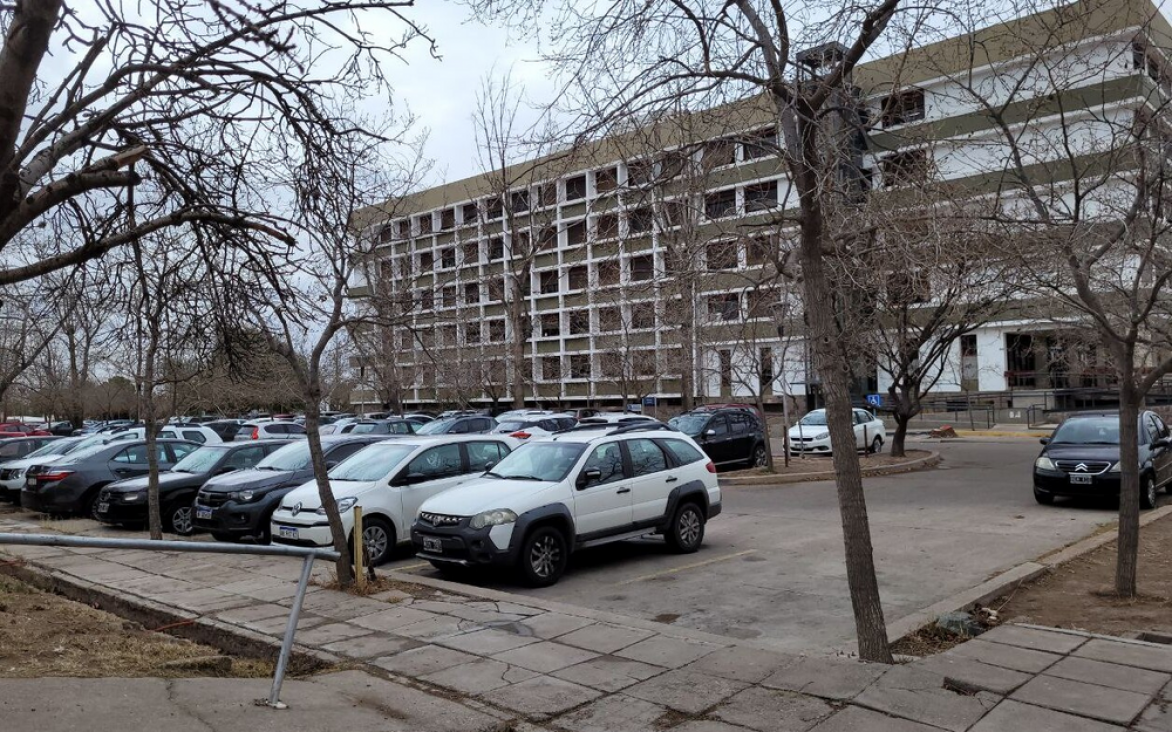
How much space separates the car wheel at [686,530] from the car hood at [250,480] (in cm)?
585

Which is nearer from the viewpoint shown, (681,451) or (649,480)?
(649,480)

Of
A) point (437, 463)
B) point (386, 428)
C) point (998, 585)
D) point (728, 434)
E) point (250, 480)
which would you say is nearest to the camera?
point (998, 585)

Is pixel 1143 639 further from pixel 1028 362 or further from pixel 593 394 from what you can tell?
pixel 593 394

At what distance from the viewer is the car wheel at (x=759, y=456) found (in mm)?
24578

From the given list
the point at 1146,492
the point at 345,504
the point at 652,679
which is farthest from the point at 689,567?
the point at 1146,492

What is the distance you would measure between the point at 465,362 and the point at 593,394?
14860mm

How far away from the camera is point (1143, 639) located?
7.02 meters

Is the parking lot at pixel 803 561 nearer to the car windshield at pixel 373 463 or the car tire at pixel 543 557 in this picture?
the car tire at pixel 543 557

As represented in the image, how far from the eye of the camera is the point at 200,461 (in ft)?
52.6

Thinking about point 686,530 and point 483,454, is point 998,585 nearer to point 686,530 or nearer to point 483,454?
point 686,530

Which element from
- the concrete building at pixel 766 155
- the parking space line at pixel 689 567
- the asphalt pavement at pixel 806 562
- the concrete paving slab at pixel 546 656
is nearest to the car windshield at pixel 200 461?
the concrete building at pixel 766 155

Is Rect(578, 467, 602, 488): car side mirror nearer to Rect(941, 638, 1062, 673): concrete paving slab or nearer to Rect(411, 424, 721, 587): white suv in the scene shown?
Rect(411, 424, 721, 587): white suv

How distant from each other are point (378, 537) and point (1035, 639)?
765 centimetres

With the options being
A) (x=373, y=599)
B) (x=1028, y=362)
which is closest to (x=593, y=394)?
(x=1028, y=362)
